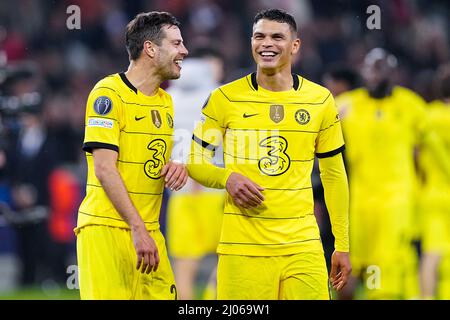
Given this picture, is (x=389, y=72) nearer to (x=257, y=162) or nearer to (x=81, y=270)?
(x=257, y=162)

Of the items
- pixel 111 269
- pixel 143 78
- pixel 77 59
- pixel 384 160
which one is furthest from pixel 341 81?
pixel 77 59

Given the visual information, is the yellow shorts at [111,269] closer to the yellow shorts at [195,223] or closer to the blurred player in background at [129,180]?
the blurred player in background at [129,180]

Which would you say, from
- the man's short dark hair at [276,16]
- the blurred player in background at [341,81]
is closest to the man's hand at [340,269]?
the man's short dark hair at [276,16]

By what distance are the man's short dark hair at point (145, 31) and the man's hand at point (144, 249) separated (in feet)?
3.55

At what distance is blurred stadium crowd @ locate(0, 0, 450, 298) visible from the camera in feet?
43.6

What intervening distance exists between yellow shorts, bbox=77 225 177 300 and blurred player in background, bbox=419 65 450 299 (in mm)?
4355

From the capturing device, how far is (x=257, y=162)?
6578 millimetres

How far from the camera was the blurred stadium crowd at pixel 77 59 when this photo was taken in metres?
13.3

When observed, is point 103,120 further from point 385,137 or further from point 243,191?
point 385,137

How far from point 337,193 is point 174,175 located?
96 cm

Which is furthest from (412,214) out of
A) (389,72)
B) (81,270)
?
(81,270)

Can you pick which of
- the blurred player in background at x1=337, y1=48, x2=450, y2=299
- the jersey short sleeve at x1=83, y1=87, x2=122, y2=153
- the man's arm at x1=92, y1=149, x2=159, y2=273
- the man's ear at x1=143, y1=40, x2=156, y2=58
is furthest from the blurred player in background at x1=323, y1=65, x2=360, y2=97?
the man's arm at x1=92, y1=149, x2=159, y2=273

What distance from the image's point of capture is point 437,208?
10594 millimetres
